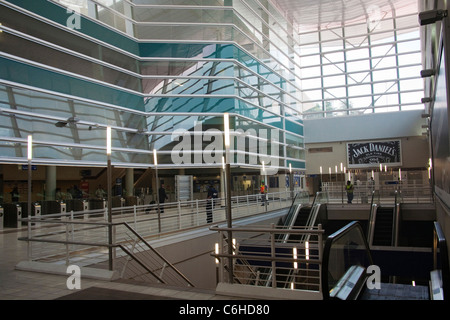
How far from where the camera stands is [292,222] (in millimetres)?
19797

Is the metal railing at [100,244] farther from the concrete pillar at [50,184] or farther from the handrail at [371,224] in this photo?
the handrail at [371,224]

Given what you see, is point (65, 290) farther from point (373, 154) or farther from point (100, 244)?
point (373, 154)

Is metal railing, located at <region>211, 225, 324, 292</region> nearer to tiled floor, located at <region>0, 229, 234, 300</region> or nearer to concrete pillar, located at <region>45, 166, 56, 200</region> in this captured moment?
tiled floor, located at <region>0, 229, 234, 300</region>

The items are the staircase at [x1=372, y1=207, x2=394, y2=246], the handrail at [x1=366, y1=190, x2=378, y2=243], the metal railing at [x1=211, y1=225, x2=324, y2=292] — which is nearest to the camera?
the metal railing at [x1=211, y1=225, x2=324, y2=292]

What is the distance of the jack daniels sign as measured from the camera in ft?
124

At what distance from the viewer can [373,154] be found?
125 ft

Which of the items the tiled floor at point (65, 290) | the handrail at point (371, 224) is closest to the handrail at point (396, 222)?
the handrail at point (371, 224)

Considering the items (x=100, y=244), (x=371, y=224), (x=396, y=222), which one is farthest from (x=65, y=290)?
(x=396, y=222)

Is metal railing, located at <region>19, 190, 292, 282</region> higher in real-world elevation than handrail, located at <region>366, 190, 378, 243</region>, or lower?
higher

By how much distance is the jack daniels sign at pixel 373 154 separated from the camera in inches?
1483

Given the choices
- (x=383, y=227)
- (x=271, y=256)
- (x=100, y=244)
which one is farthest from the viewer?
(x=383, y=227)

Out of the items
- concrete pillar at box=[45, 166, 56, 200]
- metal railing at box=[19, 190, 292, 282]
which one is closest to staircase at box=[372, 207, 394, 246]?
metal railing at box=[19, 190, 292, 282]

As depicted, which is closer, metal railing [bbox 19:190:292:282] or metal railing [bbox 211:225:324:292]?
metal railing [bbox 211:225:324:292]
